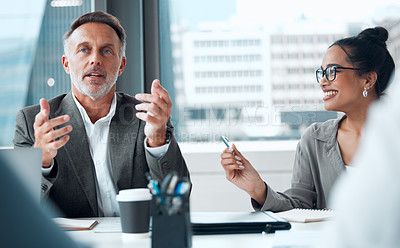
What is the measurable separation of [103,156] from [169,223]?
1.06 metres

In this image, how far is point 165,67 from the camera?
305cm

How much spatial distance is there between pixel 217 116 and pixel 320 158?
123 cm

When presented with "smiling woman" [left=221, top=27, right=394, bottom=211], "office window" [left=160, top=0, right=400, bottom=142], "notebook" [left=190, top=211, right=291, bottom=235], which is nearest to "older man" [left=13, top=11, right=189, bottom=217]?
"smiling woman" [left=221, top=27, right=394, bottom=211]

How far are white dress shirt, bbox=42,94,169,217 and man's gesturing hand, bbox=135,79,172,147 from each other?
79 millimetres

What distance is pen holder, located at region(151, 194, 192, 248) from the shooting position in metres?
0.89

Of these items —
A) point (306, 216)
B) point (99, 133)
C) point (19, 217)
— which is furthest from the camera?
point (99, 133)

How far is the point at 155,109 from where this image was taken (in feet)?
5.49

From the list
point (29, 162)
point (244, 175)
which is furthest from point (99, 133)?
point (29, 162)

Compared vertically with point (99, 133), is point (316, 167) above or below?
below

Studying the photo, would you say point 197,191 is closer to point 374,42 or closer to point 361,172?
point 374,42

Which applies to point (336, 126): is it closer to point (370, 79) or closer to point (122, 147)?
point (370, 79)

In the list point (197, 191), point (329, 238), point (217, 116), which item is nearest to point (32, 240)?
point (329, 238)

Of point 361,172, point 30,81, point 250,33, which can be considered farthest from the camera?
point 250,33

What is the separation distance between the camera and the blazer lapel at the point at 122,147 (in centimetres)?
185
